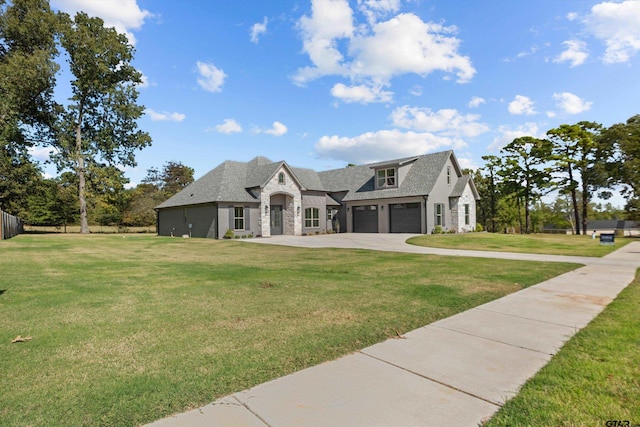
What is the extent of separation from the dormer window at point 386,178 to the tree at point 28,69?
30.7 metres

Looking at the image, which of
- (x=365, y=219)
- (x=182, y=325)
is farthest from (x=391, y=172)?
(x=182, y=325)

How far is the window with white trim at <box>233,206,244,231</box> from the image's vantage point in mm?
24594

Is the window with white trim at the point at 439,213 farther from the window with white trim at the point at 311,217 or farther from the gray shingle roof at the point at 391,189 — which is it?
the window with white trim at the point at 311,217

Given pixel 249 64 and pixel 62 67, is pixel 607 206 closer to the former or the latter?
pixel 249 64

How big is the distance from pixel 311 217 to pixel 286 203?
262cm

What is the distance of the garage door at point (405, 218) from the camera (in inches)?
1036

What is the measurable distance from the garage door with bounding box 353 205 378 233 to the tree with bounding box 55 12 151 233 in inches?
933

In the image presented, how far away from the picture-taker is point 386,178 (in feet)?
94.0

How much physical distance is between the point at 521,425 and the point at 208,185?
27.0 meters

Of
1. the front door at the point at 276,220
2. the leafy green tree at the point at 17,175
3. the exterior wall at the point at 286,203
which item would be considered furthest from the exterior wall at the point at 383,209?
the leafy green tree at the point at 17,175

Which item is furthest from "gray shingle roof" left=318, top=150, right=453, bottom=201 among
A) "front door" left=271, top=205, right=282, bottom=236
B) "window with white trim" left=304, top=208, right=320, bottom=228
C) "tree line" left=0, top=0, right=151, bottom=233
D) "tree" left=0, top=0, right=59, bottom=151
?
"tree" left=0, top=0, right=59, bottom=151

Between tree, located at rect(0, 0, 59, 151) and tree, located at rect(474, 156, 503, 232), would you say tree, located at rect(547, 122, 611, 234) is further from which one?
tree, located at rect(0, 0, 59, 151)

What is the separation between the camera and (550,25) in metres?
12.5

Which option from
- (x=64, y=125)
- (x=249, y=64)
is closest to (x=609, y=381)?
(x=249, y=64)
